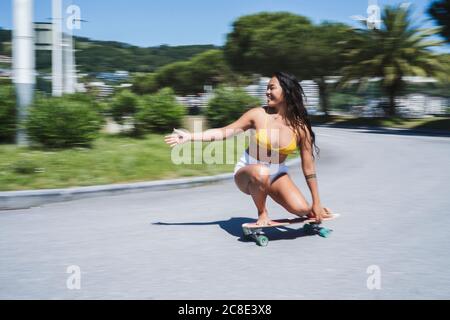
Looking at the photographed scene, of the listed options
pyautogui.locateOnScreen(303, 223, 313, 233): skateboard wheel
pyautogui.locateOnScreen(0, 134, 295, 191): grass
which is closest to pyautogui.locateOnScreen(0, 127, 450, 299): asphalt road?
pyautogui.locateOnScreen(303, 223, 313, 233): skateboard wheel

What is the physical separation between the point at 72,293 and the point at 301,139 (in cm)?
246

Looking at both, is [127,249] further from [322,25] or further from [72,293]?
[322,25]

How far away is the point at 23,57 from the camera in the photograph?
10312 mm

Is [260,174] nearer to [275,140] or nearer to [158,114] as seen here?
[275,140]

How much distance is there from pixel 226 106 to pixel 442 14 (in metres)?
19.0

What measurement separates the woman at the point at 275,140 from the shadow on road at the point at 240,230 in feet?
1.38

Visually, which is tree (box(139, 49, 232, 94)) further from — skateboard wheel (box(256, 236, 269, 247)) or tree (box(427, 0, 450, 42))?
skateboard wheel (box(256, 236, 269, 247))

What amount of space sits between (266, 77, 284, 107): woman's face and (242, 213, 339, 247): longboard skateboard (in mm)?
1173

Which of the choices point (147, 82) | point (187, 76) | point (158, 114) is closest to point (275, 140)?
point (158, 114)

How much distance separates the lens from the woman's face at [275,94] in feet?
15.8

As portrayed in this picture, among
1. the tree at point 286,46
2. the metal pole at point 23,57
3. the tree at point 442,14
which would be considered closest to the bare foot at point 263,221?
the metal pole at point 23,57

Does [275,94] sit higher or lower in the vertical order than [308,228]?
higher

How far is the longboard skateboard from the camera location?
506 centimetres
